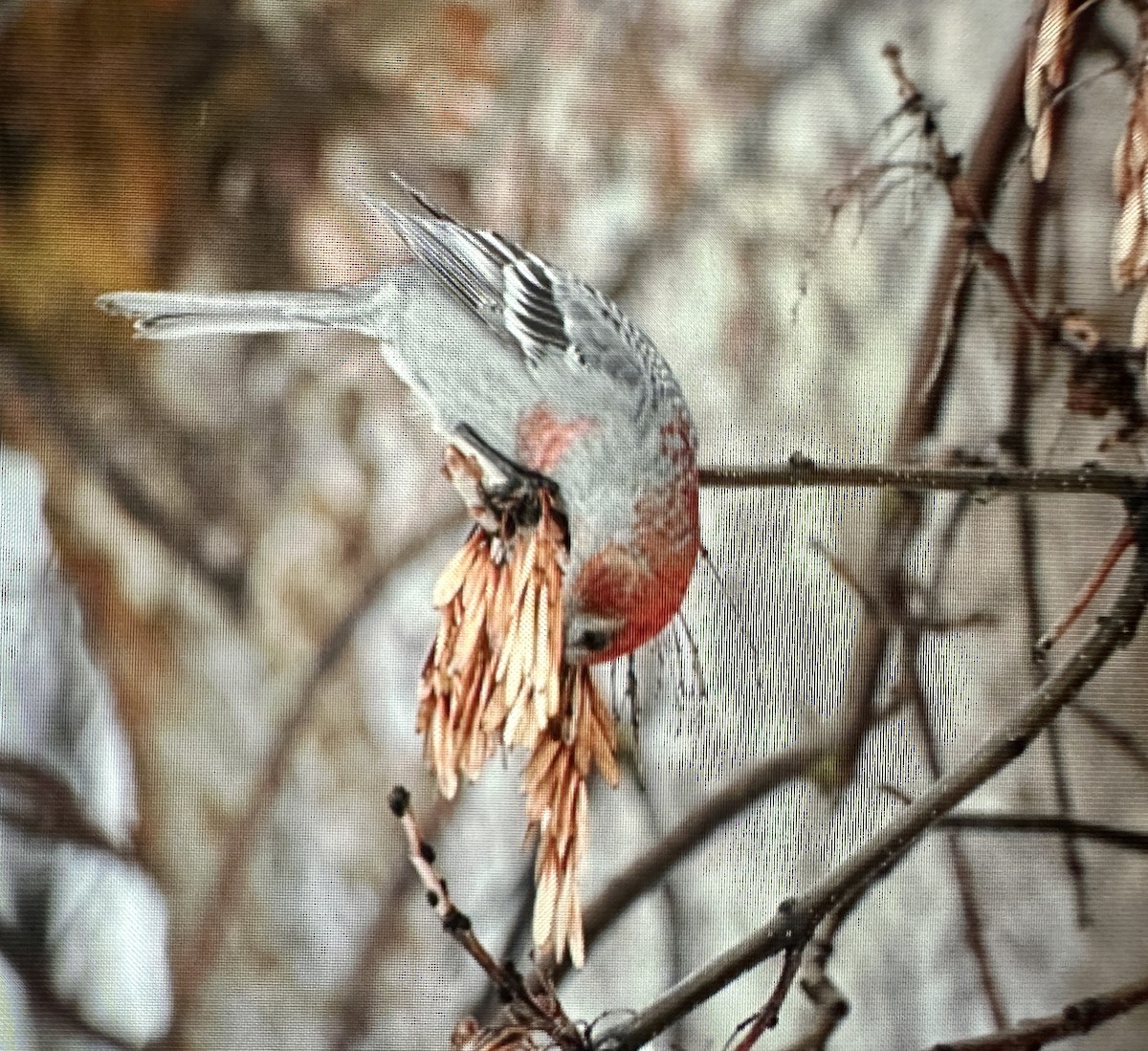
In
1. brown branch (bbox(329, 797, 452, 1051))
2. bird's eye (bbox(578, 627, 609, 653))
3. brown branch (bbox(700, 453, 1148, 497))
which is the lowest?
brown branch (bbox(329, 797, 452, 1051))

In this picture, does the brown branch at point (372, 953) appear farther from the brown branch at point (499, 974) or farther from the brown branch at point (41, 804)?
the brown branch at point (41, 804)

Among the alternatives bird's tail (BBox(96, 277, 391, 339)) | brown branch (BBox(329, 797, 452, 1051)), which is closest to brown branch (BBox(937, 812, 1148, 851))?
brown branch (BBox(329, 797, 452, 1051))

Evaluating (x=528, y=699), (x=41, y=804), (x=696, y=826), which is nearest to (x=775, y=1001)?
(x=696, y=826)

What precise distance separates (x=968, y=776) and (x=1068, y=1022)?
0.13 m

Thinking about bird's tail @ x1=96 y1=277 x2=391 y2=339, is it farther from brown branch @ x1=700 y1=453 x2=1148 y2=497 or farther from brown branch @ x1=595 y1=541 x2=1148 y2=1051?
brown branch @ x1=595 y1=541 x2=1148 y2=1051

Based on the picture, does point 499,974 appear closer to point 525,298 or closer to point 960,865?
point 960,865

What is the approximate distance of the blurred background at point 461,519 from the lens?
0.69 metres

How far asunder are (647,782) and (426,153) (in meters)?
0.38

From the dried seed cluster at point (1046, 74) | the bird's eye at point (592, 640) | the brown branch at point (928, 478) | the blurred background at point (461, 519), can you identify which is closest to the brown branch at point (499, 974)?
the blurred background at point (461, 519)

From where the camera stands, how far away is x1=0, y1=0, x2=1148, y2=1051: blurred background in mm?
690

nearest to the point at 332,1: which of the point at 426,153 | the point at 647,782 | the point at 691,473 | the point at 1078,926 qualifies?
the point at 426,153

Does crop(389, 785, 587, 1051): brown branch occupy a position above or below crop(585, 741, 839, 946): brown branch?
below

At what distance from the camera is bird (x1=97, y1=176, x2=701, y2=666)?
693 millimetres

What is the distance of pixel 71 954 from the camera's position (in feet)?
2.47
